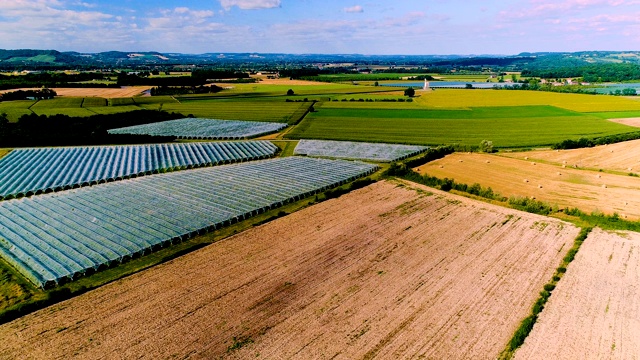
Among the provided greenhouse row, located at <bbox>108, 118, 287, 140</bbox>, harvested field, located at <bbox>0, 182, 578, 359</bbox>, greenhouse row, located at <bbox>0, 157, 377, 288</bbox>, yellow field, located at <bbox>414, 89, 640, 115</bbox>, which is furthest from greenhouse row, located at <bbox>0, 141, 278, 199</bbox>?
yellow field, located at <bbox>414, 89, 640, 115</bbox>

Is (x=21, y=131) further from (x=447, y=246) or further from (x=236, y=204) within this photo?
(x=447, y=246)

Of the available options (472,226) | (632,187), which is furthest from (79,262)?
(632,187)

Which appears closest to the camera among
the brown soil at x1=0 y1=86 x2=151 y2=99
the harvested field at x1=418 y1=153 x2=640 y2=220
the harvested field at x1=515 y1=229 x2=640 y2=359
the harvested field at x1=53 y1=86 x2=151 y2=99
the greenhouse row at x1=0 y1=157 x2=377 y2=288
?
the harvested field at x1=515 y1=229 x2=640 y2=359

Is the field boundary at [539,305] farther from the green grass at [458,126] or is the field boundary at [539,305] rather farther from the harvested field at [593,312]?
the green grass at [458,126]

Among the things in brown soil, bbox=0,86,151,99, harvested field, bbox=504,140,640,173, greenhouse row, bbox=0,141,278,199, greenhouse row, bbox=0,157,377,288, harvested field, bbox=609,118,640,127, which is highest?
brown soil, bbox=0,86,151,99

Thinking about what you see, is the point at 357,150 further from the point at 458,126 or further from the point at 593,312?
the point at 593,312

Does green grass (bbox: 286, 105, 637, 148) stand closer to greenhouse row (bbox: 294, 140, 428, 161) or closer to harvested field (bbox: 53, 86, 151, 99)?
greenhouse row (bbox: 294, 140, 428, 161)

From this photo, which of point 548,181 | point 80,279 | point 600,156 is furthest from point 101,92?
point 600,156
